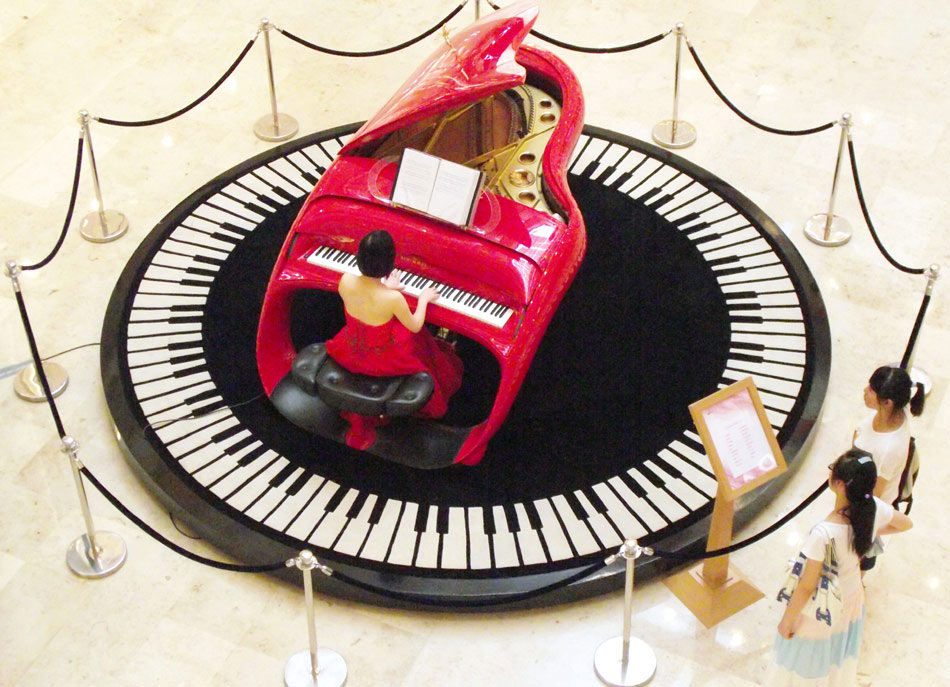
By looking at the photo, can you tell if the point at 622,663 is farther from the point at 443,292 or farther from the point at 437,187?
the point at 437,187

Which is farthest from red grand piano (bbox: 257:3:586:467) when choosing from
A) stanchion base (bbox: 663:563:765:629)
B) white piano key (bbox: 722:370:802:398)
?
stanchion base (bbox: 663:563:765:629)

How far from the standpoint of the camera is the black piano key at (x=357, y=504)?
7.18 m

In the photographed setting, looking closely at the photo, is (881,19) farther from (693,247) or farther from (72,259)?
(72,259)

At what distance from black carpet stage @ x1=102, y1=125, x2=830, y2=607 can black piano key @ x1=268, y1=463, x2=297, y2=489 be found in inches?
0.5

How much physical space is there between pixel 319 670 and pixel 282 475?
1172 millimetres

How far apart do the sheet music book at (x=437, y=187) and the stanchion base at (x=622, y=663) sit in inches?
89.4

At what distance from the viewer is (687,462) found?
24.4 feet

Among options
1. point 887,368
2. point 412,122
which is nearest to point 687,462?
point 887,368

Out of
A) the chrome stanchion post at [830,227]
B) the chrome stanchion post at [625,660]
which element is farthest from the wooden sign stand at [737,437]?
the chrome stanchion post at [830,227]

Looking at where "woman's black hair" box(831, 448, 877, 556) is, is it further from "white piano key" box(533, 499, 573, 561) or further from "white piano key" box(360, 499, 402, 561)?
"white piano key" box(360, 499, 402, 561)

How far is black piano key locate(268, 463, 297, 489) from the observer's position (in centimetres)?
734

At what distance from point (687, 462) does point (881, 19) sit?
5.34 m

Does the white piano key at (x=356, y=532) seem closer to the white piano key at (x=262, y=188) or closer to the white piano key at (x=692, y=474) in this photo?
the white piano key at (x=692, y=474)

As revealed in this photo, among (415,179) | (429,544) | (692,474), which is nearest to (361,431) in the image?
(429,544)
